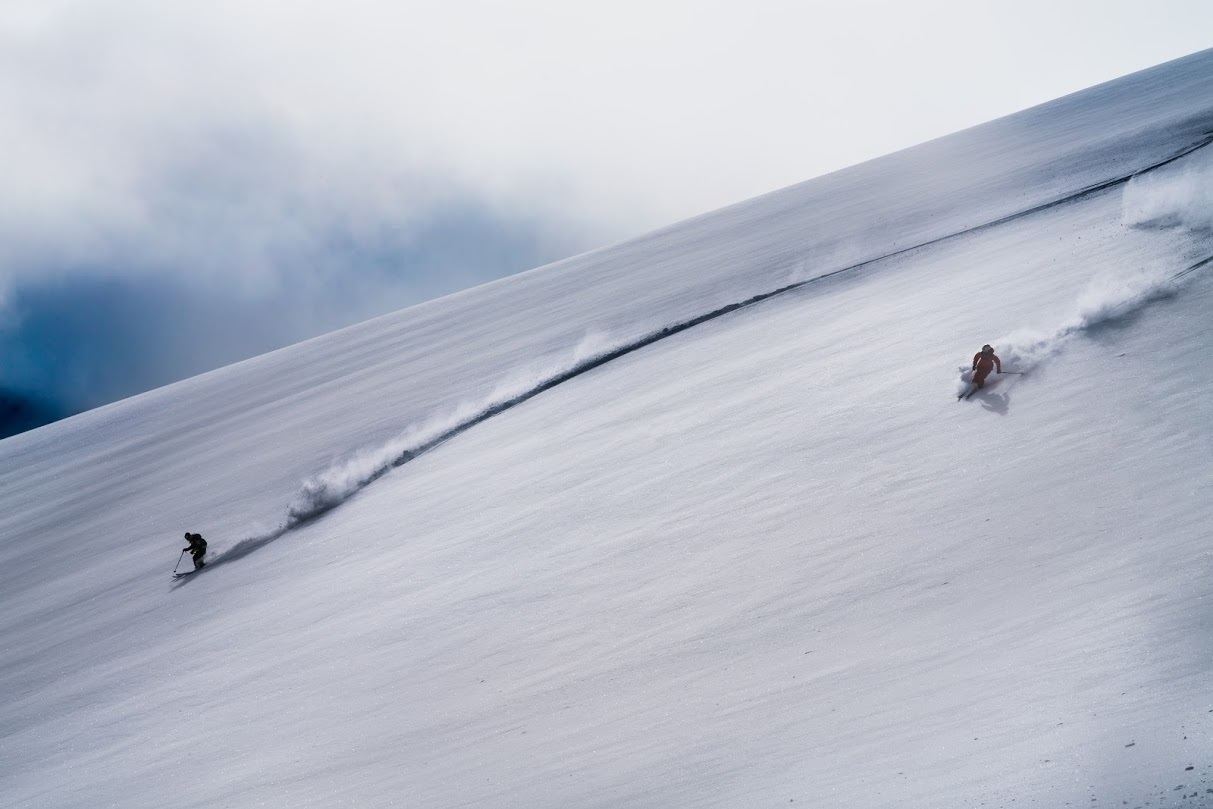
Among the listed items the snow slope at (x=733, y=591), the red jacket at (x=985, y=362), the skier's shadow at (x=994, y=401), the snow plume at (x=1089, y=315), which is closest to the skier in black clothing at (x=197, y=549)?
the snow slope at (x=733, y=591)

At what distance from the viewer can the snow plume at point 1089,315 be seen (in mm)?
22594

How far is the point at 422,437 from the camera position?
127ft

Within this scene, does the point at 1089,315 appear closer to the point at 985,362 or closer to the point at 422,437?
the point at 985,362

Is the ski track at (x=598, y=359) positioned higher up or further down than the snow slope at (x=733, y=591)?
higher up

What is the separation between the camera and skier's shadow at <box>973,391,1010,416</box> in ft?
65.8

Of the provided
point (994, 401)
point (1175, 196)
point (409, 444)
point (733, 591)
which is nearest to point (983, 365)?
point (994, 401)

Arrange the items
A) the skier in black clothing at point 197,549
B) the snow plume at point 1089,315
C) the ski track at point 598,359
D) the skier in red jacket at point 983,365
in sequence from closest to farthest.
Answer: the skier in red jacket at point 983,365
the snow plume at point 1089,315
the ski track at point 598,359
the skier in black clothing at point 197,549

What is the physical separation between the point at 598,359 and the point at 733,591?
30.2 meters

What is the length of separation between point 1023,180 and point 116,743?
247 feet

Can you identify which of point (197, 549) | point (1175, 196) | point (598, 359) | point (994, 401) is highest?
point (1175, 196)

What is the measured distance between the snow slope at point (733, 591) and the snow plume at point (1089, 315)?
5.7 inches

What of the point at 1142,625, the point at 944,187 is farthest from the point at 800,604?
the point at 944,187

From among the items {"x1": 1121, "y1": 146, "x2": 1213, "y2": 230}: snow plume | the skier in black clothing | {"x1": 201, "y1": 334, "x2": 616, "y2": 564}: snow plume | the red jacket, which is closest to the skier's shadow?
the red jacket

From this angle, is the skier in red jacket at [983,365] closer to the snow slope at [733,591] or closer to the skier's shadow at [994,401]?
the skier's shadow at [994,401]
